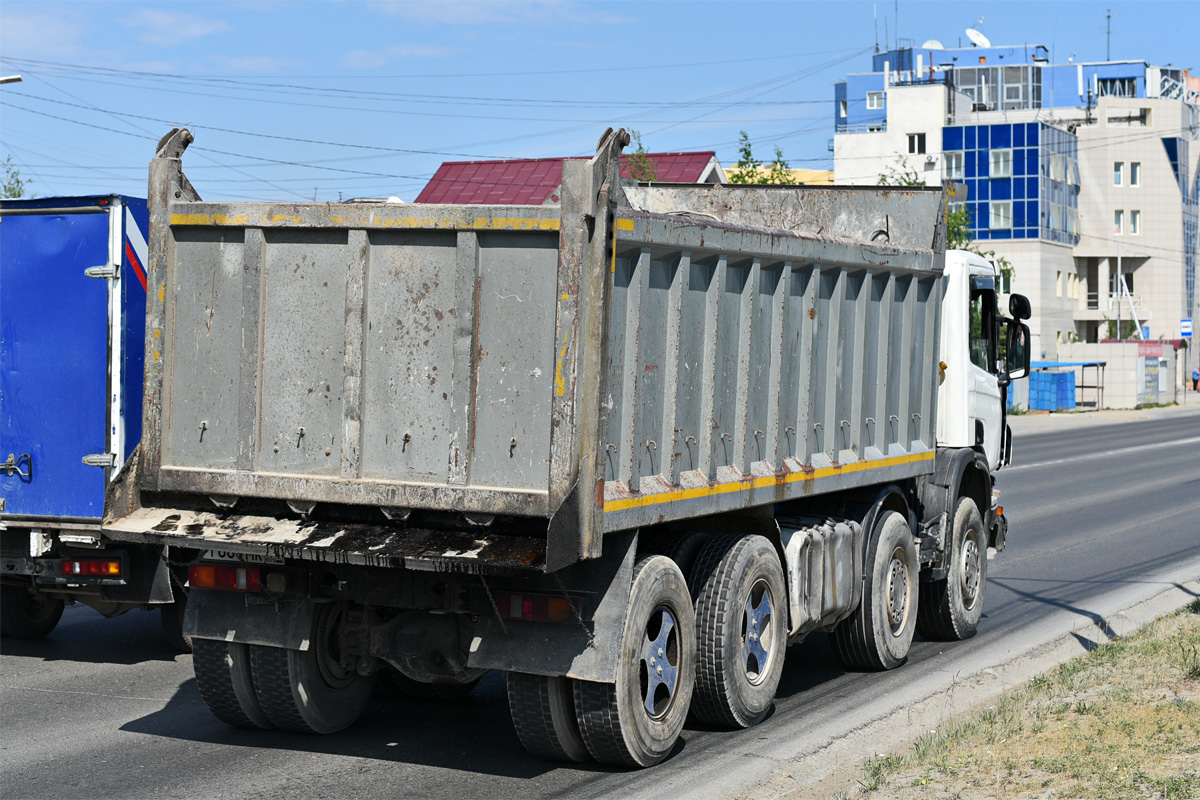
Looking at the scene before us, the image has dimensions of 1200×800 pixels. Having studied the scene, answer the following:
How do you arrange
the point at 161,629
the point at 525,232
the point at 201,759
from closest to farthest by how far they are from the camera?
the point at 525,232
the point at 201,759
the point at 161,629

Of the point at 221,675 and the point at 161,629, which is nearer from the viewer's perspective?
the point at 221,675

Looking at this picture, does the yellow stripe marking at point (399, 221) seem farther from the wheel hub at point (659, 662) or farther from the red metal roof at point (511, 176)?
the red metal roof at point (511, 176)

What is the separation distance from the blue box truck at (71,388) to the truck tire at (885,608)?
432cm

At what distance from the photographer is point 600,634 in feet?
21.6

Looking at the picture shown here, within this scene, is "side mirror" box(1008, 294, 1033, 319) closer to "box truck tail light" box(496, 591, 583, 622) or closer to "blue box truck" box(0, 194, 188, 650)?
"box truck tail light" box(496, 591, 583, 622)

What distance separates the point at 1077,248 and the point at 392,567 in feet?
303

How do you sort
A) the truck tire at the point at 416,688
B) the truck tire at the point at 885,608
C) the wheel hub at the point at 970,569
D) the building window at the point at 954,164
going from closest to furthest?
the truck tire at the point at 416,688 < the truck tire at the point at 885,608 < the wheel hub at the point at 970,569 < the building window at the point at 954,164

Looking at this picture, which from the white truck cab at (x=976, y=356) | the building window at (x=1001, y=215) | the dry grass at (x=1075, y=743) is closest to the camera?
the dry grass at (x=1075, y=743)

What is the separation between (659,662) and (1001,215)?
8032cm

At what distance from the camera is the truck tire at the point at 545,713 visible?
6.80 meters

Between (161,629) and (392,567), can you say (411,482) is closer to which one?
(392,567)

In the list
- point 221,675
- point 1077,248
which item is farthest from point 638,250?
point 1077,248

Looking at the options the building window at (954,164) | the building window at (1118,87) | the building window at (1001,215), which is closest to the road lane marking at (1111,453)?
the building window at (1001,215)

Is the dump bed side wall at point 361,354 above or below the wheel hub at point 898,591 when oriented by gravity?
above
